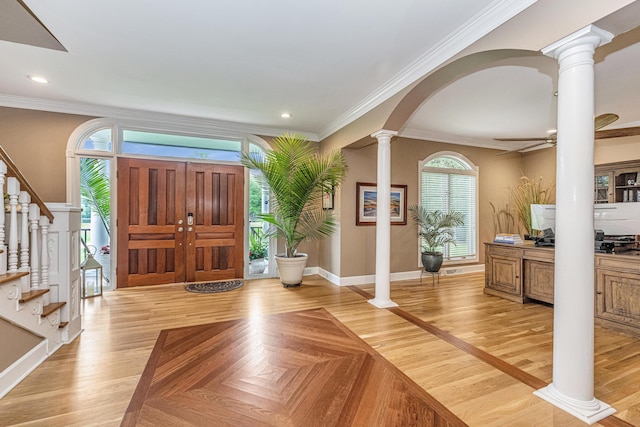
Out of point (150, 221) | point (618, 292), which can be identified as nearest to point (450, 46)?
point (618, 292)

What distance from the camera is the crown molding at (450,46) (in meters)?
2.09

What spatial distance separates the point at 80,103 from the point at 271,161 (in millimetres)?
2780

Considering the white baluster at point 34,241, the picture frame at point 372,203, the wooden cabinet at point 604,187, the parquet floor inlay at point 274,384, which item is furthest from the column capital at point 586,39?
the wooden cabinet at point 604,187

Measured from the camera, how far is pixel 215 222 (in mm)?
5148

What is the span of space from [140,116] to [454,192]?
5723 mm

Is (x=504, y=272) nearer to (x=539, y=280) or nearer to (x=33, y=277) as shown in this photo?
(x=539, y=280)

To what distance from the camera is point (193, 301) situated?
402cm

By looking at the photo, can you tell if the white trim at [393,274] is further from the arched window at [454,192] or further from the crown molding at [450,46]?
the crown molding at [450,46]

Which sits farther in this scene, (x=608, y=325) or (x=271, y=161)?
(x=271, y=161)

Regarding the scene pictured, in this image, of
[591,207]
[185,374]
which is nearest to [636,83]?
[591,207]

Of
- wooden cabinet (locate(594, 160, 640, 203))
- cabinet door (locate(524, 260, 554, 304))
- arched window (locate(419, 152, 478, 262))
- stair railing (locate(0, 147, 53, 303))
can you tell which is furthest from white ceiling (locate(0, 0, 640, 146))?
cabinet door (locate(524, 260, 554, 304))

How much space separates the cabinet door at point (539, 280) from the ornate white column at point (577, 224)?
2190 mm

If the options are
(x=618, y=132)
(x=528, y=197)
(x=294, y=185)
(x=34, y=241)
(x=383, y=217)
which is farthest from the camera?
(x=528, y=197)

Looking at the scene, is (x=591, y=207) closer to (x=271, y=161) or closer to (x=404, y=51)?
(x=404, y=51)
